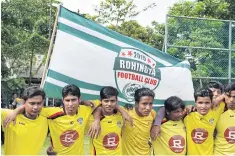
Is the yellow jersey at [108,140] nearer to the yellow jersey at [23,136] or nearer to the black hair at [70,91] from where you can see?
the black hair at [70,91]

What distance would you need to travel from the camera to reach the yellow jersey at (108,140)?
4.91 m

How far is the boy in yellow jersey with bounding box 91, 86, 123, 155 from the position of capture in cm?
487

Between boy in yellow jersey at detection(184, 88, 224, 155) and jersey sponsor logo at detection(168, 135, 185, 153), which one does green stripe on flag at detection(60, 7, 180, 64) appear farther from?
jersey sponsor logo at detection(168, 135, 185, 153)

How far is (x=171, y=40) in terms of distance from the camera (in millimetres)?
8586

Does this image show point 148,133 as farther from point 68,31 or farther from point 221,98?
point 68,31

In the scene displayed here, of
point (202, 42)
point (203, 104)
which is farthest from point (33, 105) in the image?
point (202, 42)

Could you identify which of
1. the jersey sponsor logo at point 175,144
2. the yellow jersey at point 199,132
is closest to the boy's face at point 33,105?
the jersey sponsor logo at point 175,144

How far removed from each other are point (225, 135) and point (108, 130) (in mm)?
1514

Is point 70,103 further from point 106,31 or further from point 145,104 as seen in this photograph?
point 106,31

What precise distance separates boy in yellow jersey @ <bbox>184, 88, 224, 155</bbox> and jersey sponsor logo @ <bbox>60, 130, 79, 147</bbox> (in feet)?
4.72

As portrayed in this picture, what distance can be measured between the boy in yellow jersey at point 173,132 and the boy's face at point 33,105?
1576 mm

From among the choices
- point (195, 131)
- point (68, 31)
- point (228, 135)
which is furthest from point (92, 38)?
point (228, 135)

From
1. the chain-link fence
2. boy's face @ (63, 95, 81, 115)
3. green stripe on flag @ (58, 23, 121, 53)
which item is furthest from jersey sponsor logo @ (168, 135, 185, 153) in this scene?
the chain-link fence

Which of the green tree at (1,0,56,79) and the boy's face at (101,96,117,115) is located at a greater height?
the green tree at (1,0,56,79)
